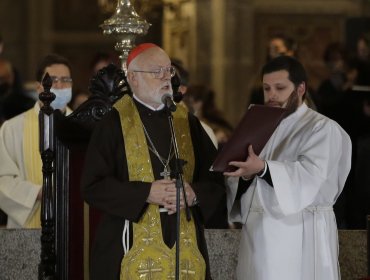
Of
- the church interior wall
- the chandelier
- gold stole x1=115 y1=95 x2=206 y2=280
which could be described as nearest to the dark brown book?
gold stole x1=115 y1=95 x2=206 y2=280

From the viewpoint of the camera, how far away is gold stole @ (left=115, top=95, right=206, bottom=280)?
274 inches

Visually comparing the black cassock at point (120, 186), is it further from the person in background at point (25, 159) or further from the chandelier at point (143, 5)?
the chandelier at point (143, 5)

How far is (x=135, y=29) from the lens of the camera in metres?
8.19

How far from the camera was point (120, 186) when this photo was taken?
6809mm

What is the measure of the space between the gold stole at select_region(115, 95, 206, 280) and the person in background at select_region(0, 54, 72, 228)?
180 cm

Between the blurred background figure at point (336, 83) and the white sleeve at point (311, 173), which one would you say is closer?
the white sleeve at point (311, 173)

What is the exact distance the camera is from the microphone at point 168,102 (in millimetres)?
6688

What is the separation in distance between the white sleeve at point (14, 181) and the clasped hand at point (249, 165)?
7.43ft

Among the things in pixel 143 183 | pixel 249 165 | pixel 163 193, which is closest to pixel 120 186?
pixel 143 183

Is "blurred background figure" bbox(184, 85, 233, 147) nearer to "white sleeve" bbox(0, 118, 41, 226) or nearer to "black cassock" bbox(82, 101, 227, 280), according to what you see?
"white sleeve" bbox(0, 118, 41, 226)

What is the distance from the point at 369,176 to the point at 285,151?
259 cm

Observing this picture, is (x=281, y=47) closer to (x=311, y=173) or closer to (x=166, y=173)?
(x=311, y=173)

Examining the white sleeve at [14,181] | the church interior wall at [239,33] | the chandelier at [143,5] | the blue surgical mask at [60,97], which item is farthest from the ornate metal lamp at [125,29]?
the church interior wall at [239,33]

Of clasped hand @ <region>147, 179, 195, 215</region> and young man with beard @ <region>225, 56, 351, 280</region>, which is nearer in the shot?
clasped hand @ <region>147, 179, 195, 215</region>
